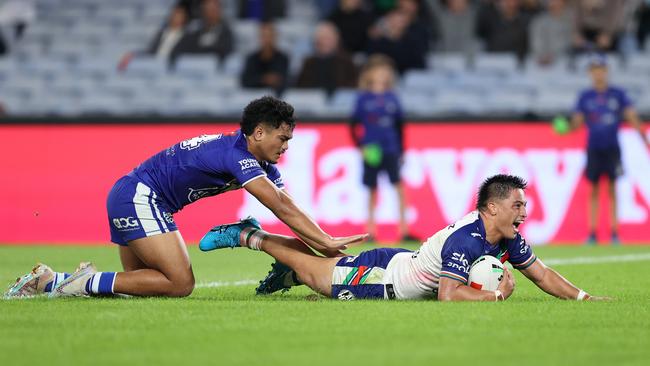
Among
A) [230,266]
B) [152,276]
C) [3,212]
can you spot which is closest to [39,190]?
[3,212]

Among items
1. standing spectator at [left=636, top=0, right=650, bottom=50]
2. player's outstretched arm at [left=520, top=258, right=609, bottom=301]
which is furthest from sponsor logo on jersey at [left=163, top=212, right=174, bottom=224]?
standing spectator at [left=636, top=0, right=650, bottom=50]

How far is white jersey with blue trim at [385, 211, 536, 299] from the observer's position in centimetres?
795

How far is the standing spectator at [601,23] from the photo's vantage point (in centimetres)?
1955

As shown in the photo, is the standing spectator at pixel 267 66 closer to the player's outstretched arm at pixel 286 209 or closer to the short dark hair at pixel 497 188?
the player's outstretched arm at pixel 286 209

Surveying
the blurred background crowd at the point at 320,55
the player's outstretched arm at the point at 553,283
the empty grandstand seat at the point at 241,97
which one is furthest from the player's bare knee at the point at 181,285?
the empty grandstand seat at the point at 241,97

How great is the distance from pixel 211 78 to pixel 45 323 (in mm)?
12643

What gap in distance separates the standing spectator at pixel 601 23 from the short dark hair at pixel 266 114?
39.4ft

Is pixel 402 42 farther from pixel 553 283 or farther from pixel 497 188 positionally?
pixel 497 188

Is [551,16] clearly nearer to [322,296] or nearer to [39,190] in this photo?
[39,190]

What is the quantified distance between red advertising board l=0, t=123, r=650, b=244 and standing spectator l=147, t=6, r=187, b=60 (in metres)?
3.60

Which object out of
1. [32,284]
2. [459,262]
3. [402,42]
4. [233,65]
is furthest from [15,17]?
[459,262]

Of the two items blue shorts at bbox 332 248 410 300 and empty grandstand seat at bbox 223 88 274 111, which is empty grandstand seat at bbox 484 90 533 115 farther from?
blue shorts at bbox 332 248 410 300

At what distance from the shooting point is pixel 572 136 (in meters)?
16.9

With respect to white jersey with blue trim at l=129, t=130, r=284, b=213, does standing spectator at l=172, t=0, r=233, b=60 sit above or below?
above
